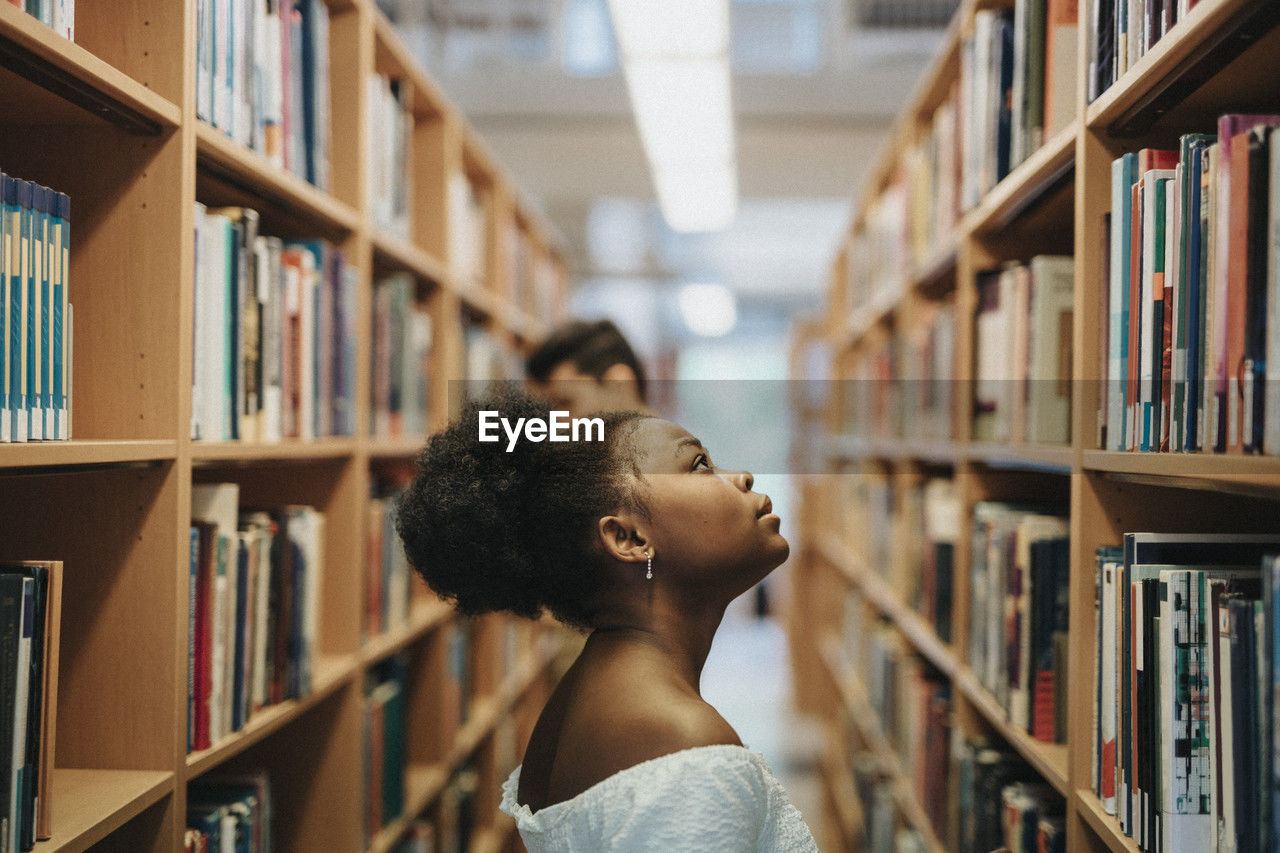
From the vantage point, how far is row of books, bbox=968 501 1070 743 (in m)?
1.39

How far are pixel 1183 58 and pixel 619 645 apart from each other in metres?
0.81

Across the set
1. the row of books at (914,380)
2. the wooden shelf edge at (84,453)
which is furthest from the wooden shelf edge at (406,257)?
the row of books at (914,380)

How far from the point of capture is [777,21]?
4.66 metres

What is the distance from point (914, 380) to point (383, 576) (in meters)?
1.34

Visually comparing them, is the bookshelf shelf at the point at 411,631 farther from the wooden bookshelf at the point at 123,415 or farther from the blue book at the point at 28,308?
the blue book at the point at 28,308

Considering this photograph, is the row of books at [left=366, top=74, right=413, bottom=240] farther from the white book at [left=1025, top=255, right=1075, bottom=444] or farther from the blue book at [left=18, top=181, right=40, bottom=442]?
the white book at [left=1025, top=255, right=1075, bottom=444]

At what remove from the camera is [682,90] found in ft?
8.96

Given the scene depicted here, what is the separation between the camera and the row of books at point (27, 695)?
0.92m

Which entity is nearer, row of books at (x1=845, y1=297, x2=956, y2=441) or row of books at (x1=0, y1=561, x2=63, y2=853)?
row of books at (x1=0, y1=561, x2=63, y2=853)

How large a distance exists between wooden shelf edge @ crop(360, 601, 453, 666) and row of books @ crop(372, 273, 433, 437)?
0.44 meters

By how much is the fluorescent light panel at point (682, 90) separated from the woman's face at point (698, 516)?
1.56 meters

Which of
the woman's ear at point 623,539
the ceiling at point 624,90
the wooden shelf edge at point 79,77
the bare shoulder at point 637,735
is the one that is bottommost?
the bare shoulder at point 637,735

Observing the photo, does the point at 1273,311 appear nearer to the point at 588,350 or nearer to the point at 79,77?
the point at 79,77

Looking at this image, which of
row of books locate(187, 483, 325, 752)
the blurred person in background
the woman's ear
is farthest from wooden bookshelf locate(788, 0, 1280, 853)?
row of books locate(187, 483, 325, 752)
